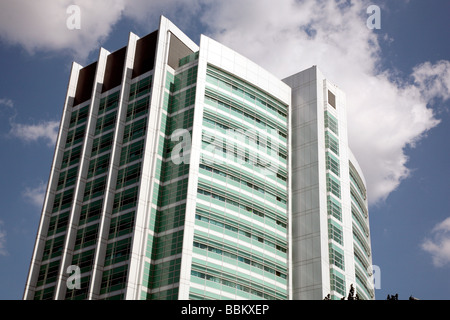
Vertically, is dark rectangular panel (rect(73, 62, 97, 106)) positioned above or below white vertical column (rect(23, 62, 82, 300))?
above

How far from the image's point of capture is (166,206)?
89375 millimetres

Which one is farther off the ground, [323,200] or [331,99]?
[331,99]

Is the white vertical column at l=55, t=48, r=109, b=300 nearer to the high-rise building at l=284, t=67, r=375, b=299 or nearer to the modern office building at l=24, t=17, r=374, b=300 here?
the modern office building at l=24, t=17, r=374, b=300

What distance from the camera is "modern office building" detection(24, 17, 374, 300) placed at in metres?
86.1

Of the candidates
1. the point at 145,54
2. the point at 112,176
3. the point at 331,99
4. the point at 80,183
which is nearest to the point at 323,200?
the point at 331,99

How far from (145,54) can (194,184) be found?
29074mm

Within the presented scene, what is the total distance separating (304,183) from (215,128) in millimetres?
19406

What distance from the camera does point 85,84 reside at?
113812 millimetres

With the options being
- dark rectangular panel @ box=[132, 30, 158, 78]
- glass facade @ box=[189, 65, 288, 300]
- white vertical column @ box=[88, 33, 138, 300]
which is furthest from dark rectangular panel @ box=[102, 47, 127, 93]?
glass facade @ box=[189, 65, 288, 300]

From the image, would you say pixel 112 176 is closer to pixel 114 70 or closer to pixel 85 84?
pixel 114 70

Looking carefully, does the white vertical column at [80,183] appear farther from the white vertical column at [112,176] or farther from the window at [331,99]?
the window at [331,99]

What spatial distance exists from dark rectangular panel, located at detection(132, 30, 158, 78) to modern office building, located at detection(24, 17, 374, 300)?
0.24 m

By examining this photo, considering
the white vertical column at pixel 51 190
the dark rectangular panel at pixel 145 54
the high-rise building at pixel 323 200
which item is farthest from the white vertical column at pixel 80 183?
the high-rise building at pixel 323 200

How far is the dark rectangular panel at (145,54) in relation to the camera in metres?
102
